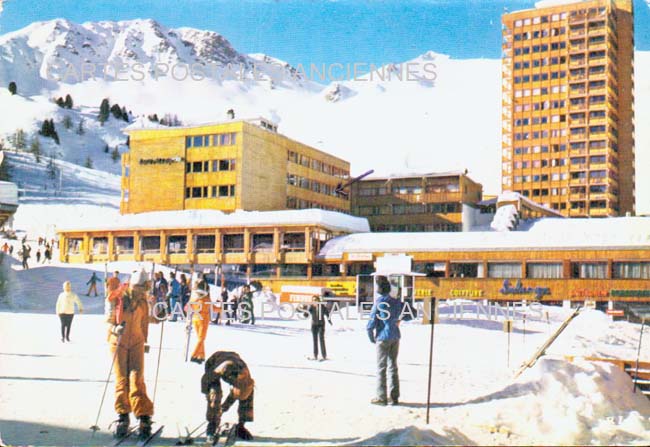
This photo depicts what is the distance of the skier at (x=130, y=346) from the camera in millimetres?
7176

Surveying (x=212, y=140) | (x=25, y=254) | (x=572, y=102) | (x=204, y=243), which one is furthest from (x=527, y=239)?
(x=572, y=102)

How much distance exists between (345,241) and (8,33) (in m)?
6.58

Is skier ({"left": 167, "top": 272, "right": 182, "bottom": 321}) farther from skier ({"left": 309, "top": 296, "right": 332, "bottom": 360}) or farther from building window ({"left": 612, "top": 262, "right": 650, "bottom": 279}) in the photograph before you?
building window ({"left": 612, "top": 262, "right": 650, "bottom": 279})

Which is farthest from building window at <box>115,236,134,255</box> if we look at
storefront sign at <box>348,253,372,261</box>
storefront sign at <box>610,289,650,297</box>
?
storefront sign at <box>610,289,650,297</box>

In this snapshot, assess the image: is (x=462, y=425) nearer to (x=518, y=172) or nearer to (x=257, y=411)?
(x=257, y=411)

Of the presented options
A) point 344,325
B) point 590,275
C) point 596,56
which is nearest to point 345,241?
point 344,325

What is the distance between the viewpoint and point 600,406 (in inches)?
292

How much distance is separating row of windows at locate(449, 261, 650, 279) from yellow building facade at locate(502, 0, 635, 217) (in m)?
3.43

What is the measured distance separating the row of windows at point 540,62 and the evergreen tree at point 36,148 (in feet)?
29.8

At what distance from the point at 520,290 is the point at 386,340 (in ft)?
14.6

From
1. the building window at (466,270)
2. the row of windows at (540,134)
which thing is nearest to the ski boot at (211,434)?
the building window at (466,270)

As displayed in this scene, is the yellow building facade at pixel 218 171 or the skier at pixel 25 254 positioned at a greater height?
the yellow building facade at pixel 218 171

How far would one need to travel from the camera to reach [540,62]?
50.4ft

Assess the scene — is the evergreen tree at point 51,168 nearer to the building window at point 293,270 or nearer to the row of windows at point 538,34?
the building window at point 293,270
